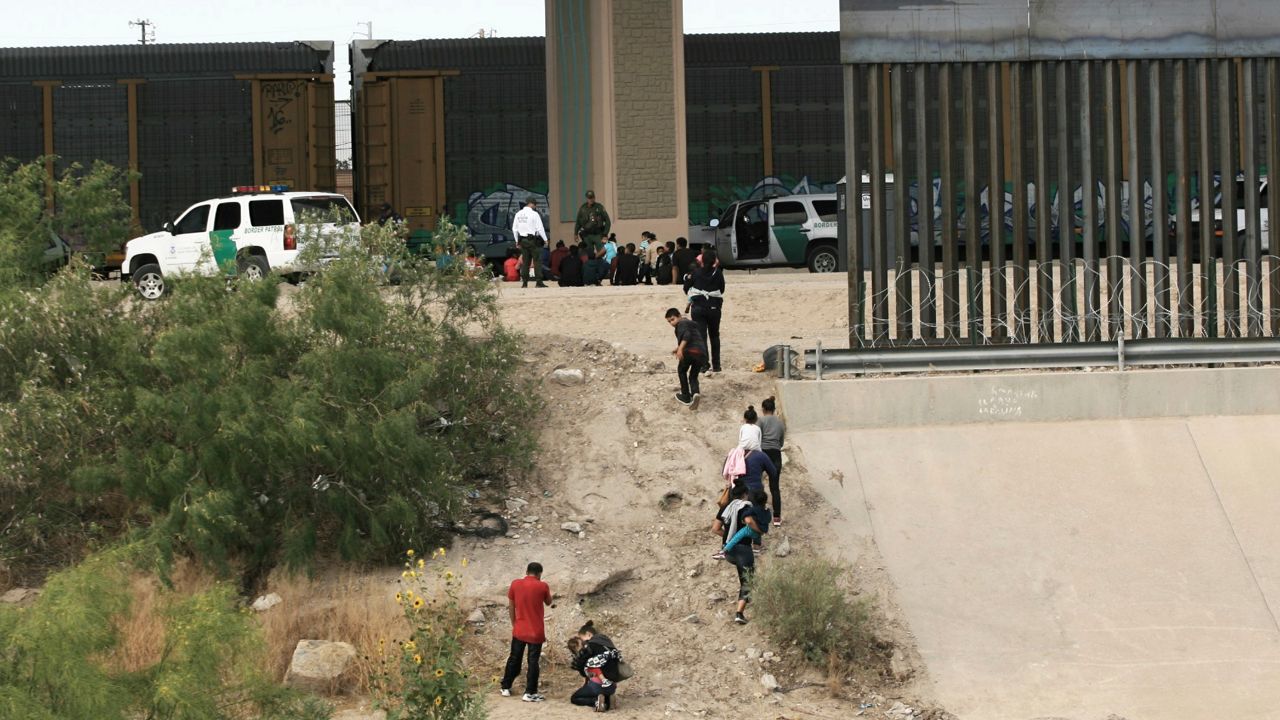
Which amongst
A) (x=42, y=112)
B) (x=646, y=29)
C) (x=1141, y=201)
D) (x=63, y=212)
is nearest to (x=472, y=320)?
(x=1141, y=201)

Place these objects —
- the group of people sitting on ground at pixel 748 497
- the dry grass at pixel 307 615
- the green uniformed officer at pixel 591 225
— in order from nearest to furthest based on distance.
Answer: the dry grass at pixel 307 615 < the group of people sitting on ground at pixel 748 497 < the green uniformed officer at pixel 591 225

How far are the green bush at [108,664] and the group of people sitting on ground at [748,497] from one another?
5564 millimetres

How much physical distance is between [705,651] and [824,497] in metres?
2.75

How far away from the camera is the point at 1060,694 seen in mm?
16016

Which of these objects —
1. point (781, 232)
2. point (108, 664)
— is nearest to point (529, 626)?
point (108, 664)

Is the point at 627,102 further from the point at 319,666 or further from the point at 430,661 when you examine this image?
the point at 430,661

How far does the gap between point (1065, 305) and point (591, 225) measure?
34.1 feet

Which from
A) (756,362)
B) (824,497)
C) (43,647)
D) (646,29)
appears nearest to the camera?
(43,647)

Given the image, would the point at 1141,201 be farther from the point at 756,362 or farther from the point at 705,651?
the point at 705,651

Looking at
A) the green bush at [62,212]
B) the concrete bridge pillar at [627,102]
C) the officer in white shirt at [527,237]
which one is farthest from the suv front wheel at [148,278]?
the concrete bridge pillar at [627,102]

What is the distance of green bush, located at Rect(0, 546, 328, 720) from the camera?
399 inches

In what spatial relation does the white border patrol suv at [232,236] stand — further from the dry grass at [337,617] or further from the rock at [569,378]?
the dry grass at [337,617]

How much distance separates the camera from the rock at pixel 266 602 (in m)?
17.3

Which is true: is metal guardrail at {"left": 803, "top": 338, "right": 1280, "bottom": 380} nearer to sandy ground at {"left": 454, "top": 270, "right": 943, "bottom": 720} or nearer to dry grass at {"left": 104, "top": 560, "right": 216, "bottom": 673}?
sandy ground at {"left": 454, "top": 270, "right": 943, "bottom": 720}
